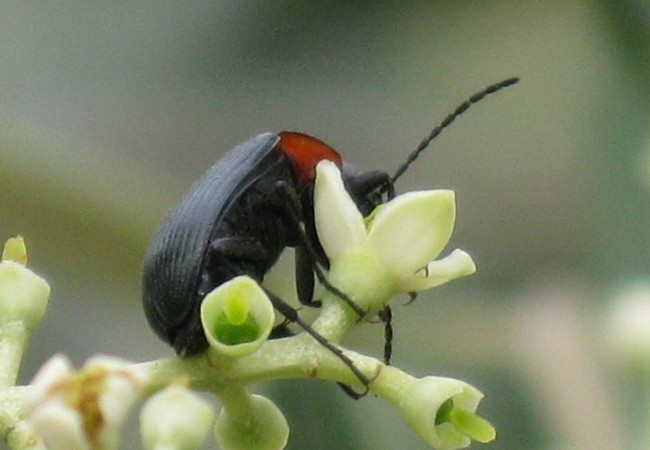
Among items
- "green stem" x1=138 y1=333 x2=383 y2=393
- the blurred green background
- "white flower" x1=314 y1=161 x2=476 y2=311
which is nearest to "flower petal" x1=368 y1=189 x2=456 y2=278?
"white flower" x1=314 y1=161 x2=476 y2=311

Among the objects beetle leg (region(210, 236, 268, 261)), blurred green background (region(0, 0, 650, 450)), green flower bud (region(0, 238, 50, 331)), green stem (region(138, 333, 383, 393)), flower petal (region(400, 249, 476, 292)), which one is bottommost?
blurred green background (region(0, 0, 650, 450))

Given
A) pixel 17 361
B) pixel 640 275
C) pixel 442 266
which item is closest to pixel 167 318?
pixel 17 361

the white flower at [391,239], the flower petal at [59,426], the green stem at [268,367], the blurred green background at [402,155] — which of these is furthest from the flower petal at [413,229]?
the blurred green background at [402,155]

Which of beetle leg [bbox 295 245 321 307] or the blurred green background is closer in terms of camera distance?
beetle leg [bbox 295 245 321 307]

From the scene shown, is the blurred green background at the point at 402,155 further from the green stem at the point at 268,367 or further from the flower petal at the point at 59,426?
the flower petal at the point at 59,426

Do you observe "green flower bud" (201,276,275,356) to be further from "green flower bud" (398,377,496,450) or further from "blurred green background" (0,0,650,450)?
"blurred green background" (0,0,650,450)
